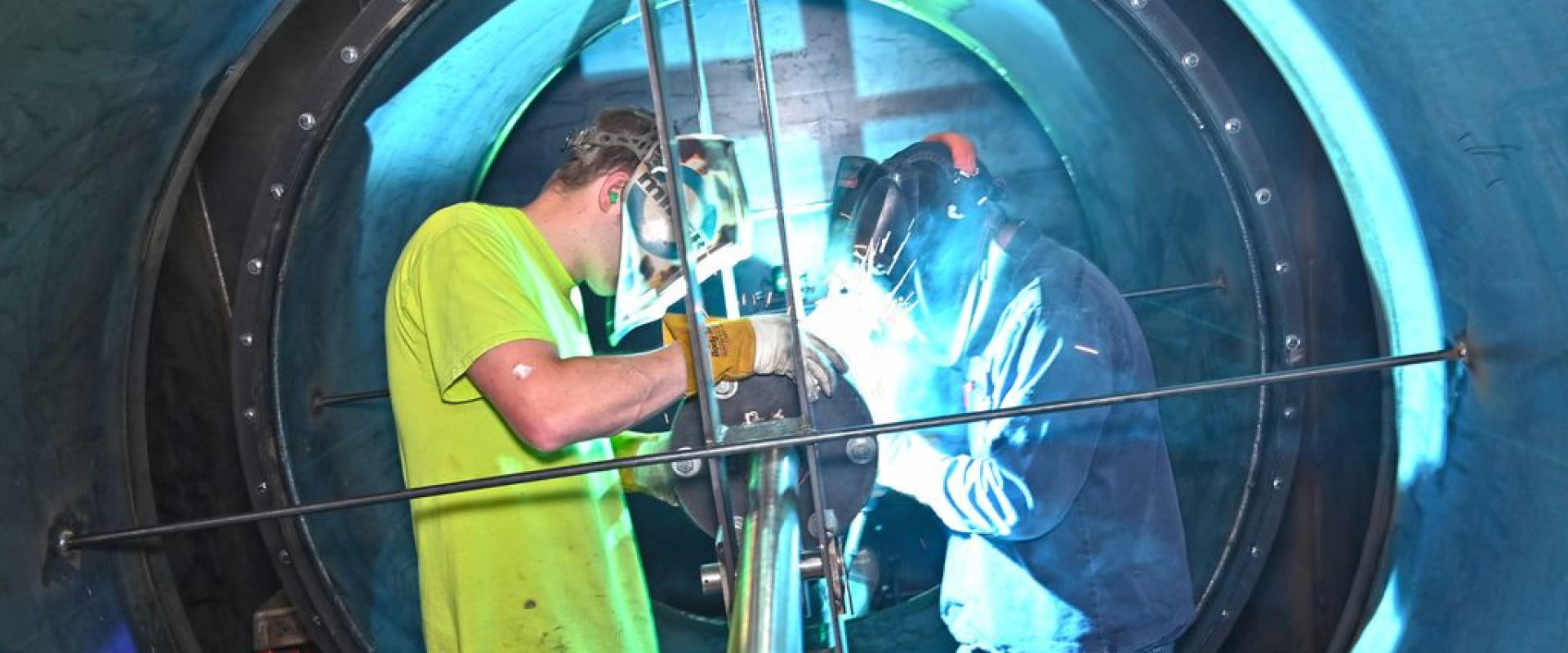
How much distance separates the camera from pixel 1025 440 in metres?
2.46

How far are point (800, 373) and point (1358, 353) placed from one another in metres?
1.20

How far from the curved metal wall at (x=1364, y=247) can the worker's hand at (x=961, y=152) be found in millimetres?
682

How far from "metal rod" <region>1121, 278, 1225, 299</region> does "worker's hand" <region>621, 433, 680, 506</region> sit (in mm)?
875

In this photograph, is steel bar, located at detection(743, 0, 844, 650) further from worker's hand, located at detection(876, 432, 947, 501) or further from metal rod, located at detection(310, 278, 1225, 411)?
metal rod, located at detection(310, 278, 1225, 411)

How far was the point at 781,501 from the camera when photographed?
1.70 m

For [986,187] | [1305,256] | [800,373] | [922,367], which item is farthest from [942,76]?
[800,373]

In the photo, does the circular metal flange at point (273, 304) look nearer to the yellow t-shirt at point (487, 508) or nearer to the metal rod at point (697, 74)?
the yellow t-shirt at point (487, 508)

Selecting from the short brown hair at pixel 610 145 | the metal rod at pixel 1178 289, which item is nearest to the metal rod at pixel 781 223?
the short brown hair at pixel 610 145

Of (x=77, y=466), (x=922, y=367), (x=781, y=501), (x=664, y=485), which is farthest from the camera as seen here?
(x=922, y=367)

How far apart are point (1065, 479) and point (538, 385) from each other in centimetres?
103

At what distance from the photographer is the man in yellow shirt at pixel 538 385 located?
74.4 inches

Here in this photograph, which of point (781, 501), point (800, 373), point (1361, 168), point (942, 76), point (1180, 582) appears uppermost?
point (942, 76)

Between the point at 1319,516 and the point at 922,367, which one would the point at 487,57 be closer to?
the point at 922,367

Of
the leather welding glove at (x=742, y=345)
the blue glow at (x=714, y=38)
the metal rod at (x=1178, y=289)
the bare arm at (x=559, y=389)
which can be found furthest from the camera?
the blue glow at (x=714, y=38)
